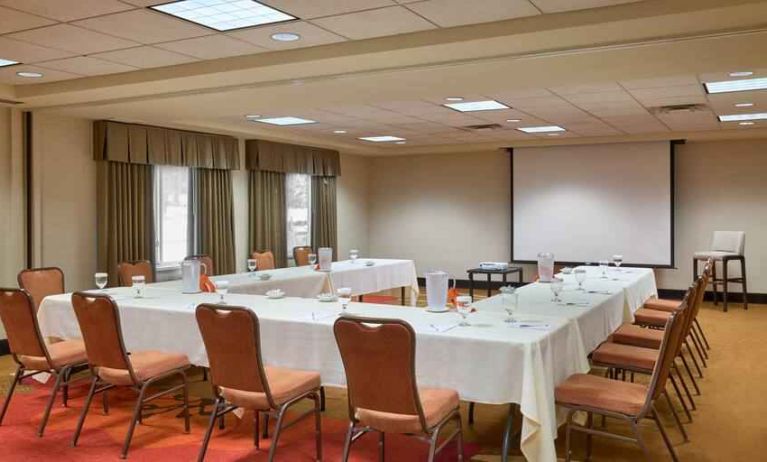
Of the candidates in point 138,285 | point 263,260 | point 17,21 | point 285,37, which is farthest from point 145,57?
point 263,260

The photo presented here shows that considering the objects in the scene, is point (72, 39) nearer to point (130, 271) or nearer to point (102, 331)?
point (102, 331)

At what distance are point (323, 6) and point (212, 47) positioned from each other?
4.06ft

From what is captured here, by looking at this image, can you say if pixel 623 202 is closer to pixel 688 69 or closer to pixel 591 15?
pixel 688 69

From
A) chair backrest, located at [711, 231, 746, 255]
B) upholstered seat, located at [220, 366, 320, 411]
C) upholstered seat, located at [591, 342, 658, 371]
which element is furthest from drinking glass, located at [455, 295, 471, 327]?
chair backrest, located at [711, 231, 746, 255]

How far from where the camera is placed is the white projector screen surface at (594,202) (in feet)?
32.6

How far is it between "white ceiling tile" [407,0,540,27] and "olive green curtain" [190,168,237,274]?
5.31m

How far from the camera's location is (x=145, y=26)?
407 cm

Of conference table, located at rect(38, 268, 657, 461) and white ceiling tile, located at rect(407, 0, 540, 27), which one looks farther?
white ceiling tile, located at rect(407, 0, 540, 27)

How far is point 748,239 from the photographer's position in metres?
9.78

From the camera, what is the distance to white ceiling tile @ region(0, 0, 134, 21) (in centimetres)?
360

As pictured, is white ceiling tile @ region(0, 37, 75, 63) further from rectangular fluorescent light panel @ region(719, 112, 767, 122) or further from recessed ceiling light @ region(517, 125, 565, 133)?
rectangular fluorescent light panel @ region(719, 112, 767, 122)

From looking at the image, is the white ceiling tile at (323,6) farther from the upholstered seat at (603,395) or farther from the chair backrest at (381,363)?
the upholstered seat at (603,395)

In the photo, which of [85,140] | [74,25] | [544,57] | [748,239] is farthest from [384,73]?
[748,239]

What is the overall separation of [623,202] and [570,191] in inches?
32.3
